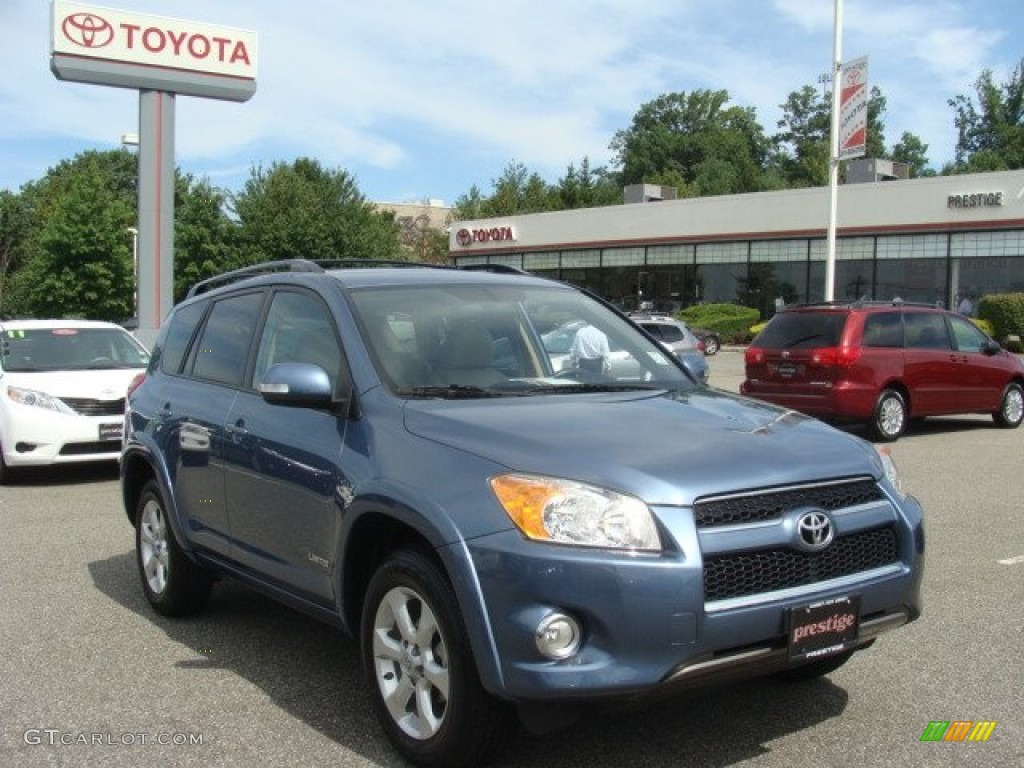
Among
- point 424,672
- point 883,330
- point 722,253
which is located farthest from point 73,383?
point 722,253

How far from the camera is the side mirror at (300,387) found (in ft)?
13.3

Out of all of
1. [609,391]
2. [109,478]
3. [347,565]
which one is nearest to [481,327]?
[609,391]

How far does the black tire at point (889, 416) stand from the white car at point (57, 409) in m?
8.68

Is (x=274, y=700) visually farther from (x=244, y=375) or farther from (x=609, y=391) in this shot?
(x=609, y=391)

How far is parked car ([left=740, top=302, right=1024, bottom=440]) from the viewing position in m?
13.0

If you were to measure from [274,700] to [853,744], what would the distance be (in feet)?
7.50

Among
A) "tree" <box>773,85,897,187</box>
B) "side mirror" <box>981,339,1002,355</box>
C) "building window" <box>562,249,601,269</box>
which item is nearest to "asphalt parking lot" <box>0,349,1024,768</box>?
"side mirror" <box>981,339,1002,355</box>

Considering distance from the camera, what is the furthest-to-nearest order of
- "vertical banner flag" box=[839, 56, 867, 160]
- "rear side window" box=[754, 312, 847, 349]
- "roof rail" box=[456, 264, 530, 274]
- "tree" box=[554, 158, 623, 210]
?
"tree" box=[554, 158, 623, 210] → "vertical banner flag" box=[839, 56, 867, 160] → "rear side window" box=[754, 312, 847, 349] → "roof rail" box=[456, 264, 530, 274]

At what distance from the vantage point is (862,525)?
11.9 feet

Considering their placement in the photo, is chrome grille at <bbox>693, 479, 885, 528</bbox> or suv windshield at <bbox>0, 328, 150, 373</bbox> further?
suv windshield at <bbox>0, 328, 150, 373</bbox>

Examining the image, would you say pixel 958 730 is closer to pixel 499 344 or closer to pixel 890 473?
pixel 890 473

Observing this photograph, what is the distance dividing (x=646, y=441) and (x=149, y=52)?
2851cm

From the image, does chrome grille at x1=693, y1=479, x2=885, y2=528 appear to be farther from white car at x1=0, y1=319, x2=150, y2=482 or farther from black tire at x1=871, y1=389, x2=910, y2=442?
black tire at x1=871, y1=389, x2=910, y2=442

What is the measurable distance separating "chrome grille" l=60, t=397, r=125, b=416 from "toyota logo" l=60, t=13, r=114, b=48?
69.6ft
